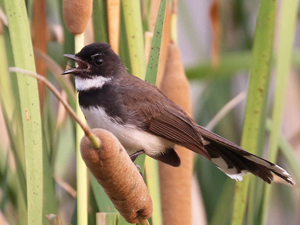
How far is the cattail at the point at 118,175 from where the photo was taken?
1.10m

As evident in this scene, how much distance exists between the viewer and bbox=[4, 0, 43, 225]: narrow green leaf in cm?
141

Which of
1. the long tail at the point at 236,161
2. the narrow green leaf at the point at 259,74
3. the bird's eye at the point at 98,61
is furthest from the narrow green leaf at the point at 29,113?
the long tail at the point at 236,161

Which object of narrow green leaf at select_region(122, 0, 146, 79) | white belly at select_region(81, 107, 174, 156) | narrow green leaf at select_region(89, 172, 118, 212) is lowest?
narrow green leaf at select_region(89, 172, 118, 212)

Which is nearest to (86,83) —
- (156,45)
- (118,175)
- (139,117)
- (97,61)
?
(97,61)

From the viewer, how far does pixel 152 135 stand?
2.24 meters

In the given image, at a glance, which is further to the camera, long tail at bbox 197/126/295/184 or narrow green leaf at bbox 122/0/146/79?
long tail at bbox 197/126/295/184

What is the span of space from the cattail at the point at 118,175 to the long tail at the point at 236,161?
0.73m

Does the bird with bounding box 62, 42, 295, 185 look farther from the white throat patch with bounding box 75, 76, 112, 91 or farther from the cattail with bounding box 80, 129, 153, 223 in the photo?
the cattail with bounding box 80, 129, 153, 223

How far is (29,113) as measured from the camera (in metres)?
1.43

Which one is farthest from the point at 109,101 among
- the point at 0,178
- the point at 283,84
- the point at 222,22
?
the point at 222,22

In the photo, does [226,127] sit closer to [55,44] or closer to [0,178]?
[55,44]

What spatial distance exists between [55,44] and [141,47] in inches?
40.1

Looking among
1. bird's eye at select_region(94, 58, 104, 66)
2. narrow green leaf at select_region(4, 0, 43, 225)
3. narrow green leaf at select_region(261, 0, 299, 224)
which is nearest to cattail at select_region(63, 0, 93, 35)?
narrow green leaf at select_region(4, 0, 43, 225)

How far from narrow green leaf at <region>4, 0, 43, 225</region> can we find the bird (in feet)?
1.78
